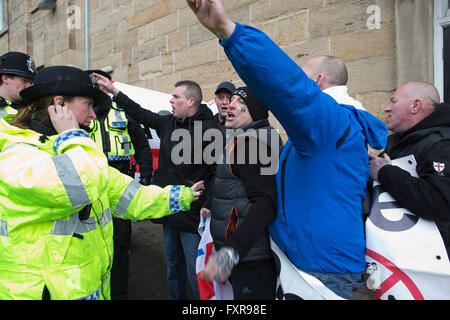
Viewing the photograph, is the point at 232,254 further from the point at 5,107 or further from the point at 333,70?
the point at 5,107

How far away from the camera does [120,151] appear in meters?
2.99

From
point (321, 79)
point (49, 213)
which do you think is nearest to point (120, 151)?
point (49, 213)

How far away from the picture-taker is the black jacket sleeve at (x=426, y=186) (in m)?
1.22

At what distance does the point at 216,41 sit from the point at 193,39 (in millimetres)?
565

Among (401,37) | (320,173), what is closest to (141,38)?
(401,37)

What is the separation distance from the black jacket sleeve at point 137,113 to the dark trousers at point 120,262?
1.10 metres

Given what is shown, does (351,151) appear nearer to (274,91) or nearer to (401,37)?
(274,91)

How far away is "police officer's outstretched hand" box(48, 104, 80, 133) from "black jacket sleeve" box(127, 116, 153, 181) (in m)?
1.84

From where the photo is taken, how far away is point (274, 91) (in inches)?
36.4

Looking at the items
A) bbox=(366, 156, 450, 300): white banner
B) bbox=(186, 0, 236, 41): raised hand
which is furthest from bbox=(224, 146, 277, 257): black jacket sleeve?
bbox=(186, 0, 236, 41): raised hand

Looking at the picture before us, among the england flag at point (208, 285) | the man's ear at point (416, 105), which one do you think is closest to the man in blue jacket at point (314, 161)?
the man's ear at point (416, 105)

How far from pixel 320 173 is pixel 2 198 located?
4.39 ft

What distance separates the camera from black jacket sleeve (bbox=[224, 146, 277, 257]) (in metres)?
1.36

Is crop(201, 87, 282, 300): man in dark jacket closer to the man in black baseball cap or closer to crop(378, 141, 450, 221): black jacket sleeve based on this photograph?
crop(378, 141, 450, 221): black jacket sleeve
